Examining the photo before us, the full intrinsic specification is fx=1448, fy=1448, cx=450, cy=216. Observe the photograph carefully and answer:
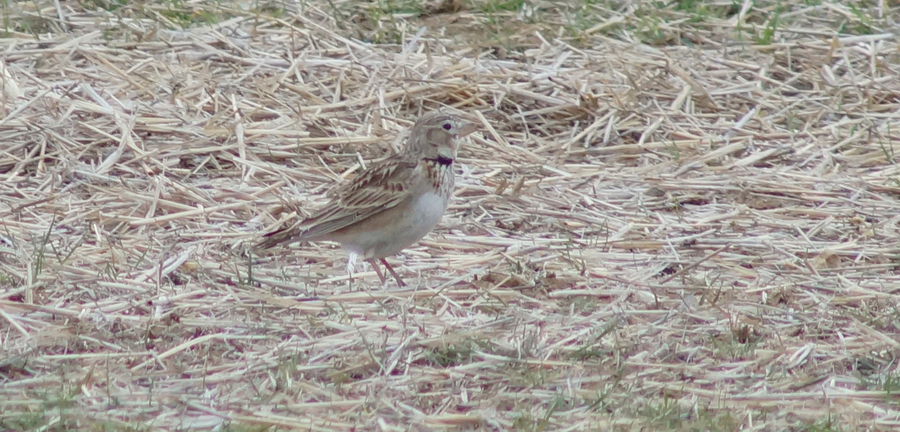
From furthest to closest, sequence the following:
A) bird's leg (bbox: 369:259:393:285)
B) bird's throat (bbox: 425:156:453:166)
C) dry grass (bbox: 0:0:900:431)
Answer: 1. bird's throat (bbox: 425:156:453:166)
2. bird's leg (bbox: 369:259:393:285)
3. dry grass (bbox: 0:0:900:431)

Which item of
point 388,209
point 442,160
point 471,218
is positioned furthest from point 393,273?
point 471,218

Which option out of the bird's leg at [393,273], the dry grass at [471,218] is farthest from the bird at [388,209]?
the dry grass at [471,218]

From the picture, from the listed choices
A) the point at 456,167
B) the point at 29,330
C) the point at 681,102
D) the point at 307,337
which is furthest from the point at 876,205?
the point at 29,330

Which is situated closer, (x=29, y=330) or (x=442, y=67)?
(x=29, y=330)

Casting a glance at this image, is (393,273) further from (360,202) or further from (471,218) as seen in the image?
(471,218)

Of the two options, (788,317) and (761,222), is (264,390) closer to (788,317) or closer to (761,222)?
(788,317)

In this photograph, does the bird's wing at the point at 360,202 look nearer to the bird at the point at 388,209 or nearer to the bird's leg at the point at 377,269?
the bird at the point at 388,209

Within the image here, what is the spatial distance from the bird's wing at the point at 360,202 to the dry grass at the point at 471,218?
263 millimetres

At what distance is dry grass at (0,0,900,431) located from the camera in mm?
5406

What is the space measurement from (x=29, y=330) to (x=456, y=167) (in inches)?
125

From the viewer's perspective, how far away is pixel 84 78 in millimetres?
8992

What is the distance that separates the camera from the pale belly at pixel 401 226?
677 cm

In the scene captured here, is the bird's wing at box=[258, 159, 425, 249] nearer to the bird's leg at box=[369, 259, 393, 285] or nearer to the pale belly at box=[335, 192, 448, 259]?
the pale belly at box=[335, 192, 448, 259]

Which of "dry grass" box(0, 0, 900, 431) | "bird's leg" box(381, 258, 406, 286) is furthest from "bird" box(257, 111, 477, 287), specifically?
"dry grass" box(0, 0, 900, 431)
